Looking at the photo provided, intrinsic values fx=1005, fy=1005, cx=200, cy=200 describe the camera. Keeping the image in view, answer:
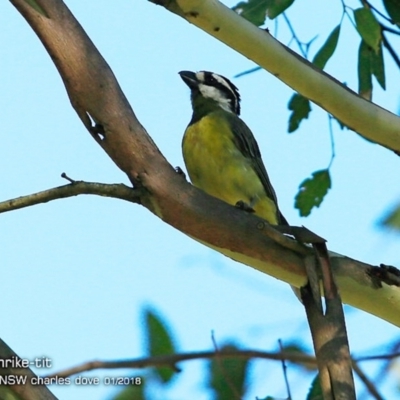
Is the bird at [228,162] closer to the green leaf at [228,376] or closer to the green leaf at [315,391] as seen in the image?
the green leaf at [315,391]

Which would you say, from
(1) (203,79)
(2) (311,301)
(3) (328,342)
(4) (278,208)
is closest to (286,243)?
(2) (311,301)

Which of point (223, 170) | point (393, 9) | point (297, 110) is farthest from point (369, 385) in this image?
point (223, 170)

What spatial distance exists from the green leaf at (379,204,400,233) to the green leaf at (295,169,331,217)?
1.52 metres

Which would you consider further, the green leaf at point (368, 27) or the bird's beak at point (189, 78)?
the bird's beak at point (189, 78)

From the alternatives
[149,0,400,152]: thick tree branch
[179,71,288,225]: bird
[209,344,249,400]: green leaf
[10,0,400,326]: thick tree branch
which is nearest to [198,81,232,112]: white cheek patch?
[179,71,288,225]: bird

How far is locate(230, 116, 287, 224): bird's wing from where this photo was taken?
4395 millimetres

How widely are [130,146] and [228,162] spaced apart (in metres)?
1.89

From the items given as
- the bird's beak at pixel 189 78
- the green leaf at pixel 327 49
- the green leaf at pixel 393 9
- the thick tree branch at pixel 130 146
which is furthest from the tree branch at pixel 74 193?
the bird's beak at pixel 189 78

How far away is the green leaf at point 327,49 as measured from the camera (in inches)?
136

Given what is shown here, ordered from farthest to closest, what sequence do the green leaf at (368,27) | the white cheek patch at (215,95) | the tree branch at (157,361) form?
1. the white cheek patch at (215,95)
2. the green leaf at (368,27)
3. the tree branch at (157,361)

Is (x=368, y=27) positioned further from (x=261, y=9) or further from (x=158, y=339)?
(x=158, y=339)

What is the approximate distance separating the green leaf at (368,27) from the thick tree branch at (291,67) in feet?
1.07

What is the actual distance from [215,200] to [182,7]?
0.69m

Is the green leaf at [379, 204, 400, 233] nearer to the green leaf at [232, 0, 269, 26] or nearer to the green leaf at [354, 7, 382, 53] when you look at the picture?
the green leaf at [354, 7, 382, 53]
